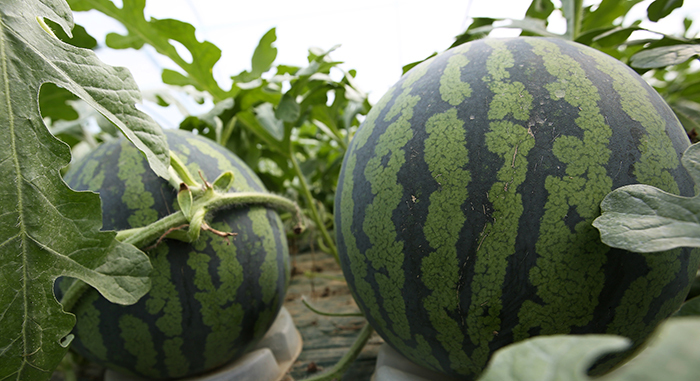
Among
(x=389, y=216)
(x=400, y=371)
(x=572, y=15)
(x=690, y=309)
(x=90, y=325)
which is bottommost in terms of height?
(x=400, y=371)

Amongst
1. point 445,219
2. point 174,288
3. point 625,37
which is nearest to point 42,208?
point 174,288

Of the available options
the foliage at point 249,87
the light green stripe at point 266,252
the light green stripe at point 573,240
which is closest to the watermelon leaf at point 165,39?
the foliage at point 249,87

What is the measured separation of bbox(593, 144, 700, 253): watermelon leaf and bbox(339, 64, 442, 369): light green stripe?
390 millimetres

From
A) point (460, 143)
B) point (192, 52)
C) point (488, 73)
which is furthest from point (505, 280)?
point (192, 52)

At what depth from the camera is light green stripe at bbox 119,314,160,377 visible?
2.89 ft

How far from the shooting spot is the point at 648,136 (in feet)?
2.17

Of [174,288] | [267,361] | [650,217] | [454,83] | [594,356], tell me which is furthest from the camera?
[267,361]

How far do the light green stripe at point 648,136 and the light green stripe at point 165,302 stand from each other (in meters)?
0.93

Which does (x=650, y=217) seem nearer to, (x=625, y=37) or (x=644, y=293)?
(x=644, y=293)

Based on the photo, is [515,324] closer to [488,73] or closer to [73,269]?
[488,73]

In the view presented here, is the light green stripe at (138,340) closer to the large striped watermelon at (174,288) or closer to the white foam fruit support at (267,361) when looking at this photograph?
the large striped watermelon at (174,288)

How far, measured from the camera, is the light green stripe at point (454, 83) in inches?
28.7

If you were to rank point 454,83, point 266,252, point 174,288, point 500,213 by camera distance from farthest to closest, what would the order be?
point 266,252 → point 174,288 → point 454,83 → point 500,213

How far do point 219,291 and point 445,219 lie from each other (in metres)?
0.56
